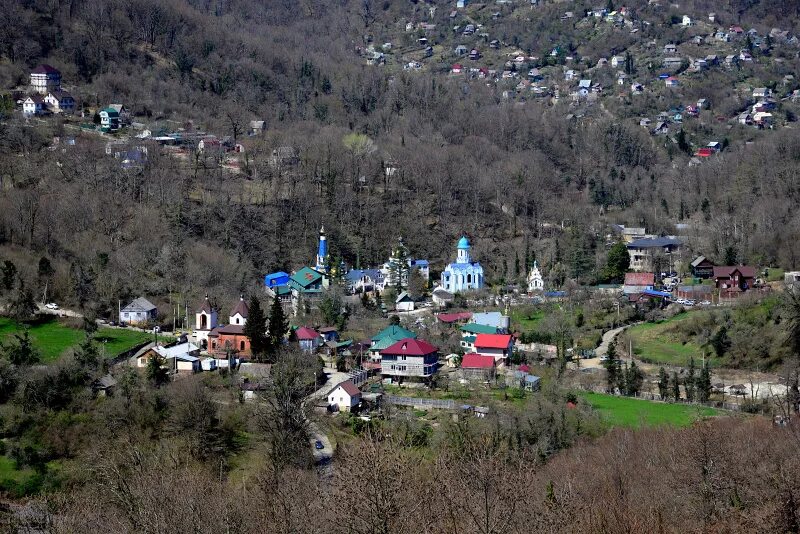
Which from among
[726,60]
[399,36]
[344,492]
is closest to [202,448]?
[344,492]

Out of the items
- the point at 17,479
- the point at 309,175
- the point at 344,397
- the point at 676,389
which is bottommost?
the point at 17,479

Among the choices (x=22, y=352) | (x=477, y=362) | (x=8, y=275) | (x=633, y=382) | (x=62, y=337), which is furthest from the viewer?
(x=8, y=275)

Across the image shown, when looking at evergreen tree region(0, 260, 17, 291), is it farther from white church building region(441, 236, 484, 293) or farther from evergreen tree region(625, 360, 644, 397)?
evergreen tree region(625, 360, 644, 397)

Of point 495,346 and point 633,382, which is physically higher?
point 495,346

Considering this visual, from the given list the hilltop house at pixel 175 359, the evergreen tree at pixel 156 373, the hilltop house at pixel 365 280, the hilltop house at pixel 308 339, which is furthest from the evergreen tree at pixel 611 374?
the hilltop house at pixel 365 280

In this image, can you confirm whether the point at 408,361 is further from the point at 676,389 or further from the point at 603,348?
the point at 603,348

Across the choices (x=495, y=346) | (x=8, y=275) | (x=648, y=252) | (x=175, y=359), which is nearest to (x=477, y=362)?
(x=495, y=346)

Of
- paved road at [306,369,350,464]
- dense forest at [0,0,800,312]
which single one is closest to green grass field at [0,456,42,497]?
paved road at [306,369,350,464]
